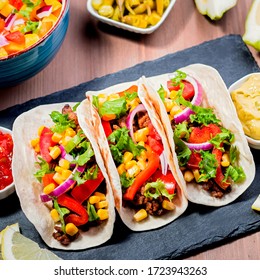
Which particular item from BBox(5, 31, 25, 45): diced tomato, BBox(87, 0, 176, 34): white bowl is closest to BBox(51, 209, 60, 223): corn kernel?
BBox(5, 31, 25, 45): diced tomato

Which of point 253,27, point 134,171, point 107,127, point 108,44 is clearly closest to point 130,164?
point 134,171

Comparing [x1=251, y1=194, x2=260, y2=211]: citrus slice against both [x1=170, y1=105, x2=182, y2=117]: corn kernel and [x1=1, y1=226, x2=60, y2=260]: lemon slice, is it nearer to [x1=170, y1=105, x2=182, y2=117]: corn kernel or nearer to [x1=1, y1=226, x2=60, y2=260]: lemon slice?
[x1=170, y1=105, x2=182, y2=117]: corn kernel

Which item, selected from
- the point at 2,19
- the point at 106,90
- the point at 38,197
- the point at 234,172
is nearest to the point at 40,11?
the point at 2,19

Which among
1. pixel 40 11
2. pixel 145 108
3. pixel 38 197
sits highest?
pixel 40 11

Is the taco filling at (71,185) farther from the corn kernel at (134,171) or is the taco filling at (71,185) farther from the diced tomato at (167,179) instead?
the diced tomato at (167,179)

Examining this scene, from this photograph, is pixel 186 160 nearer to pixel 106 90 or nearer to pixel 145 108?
pixel 145 108
